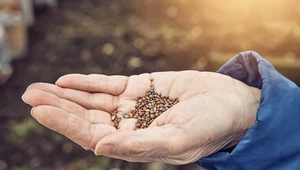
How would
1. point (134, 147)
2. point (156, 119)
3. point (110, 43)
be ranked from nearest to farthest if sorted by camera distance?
1. point (134, 147)
2. point (156, 119)
3. point (110, 43)

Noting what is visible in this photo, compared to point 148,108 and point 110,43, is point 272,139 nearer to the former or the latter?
point 148,108

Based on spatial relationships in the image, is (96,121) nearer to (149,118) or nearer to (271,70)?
(149,118)

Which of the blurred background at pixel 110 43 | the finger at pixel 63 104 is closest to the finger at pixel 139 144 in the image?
the finger at pixel 63 104

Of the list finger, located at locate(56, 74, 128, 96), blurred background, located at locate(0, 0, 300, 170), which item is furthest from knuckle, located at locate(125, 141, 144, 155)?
blurred background, located at locate(0, 0, 300, 170)

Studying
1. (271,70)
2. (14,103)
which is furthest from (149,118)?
(14,103)

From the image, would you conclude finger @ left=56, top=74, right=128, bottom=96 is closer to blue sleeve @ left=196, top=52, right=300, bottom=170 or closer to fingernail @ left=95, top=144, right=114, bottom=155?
fingernail @ left=95, top=144, right=114, bottom=155

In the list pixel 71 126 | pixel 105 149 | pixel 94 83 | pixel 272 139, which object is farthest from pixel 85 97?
pixel 272 139

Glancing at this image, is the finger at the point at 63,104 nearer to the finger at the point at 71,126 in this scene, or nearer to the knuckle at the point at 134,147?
the finger at the point at 71,126
